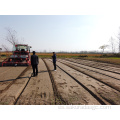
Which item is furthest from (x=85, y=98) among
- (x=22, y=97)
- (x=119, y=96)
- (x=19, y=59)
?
(x=19, y=59)

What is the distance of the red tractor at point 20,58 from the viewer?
1285cm

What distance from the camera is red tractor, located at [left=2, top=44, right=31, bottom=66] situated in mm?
12852

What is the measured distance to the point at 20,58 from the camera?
44.6 feet

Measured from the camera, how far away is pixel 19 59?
13.8m
